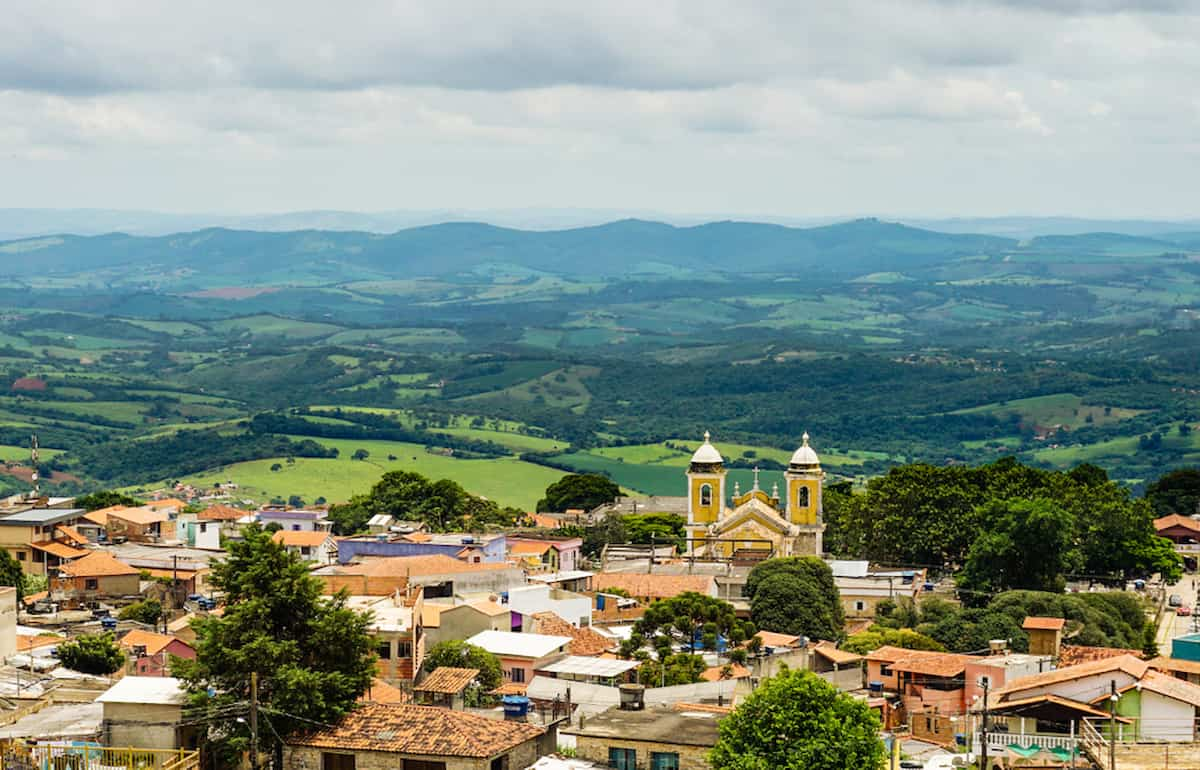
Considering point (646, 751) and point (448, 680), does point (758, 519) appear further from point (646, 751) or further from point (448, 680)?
point (646, 751)

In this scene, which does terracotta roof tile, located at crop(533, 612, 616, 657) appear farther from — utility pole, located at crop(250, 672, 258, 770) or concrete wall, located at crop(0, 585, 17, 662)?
utility pole, located at crop(250, 672, 258, 770)

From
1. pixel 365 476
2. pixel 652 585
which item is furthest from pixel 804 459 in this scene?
pixel 365 476

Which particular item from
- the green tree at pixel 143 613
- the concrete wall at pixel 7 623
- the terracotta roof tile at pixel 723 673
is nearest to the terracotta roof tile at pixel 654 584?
→ the green tree at pixel 143 613

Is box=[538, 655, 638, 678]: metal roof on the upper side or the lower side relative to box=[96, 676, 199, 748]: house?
lower

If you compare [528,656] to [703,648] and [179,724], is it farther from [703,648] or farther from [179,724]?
[179,724]

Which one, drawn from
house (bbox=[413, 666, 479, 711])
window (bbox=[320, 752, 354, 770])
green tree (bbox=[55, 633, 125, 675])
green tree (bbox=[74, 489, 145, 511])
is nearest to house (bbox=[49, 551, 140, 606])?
green tree (bbox=[55, 633, 125, 675])
